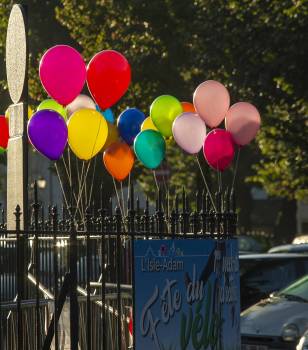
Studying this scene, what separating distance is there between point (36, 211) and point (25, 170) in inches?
106

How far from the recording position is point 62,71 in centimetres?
1104

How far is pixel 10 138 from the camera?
37.7 ft

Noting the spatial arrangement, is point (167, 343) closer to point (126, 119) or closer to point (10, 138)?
point (10, 138)

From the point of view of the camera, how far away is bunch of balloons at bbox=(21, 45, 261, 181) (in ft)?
36.3


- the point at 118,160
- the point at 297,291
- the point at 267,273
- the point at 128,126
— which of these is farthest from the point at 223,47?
the point at 118,160

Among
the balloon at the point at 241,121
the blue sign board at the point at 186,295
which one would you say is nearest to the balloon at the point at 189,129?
the balloon at the point at 241,121

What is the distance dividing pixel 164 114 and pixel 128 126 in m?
0.42

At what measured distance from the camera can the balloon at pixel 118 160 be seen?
12.6 metres

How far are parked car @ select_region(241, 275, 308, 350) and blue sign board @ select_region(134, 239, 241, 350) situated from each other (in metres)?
2.62

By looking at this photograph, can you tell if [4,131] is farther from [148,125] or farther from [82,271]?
[82,271]

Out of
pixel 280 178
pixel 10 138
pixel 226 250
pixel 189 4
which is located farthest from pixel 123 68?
pixel 280 178

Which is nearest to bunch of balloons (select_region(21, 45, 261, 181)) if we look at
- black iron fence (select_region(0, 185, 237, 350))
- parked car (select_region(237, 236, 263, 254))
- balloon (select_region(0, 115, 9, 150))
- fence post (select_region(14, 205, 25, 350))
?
balloon (select_region(0, 115, 9, 150))

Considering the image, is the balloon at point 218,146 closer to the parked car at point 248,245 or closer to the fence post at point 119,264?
the fence post at point 119,264

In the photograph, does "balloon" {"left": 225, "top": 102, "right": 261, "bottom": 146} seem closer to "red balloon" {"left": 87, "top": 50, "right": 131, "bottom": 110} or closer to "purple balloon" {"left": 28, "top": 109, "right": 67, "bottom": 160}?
"red balloon" {"left": 87, "top": 50, "right": 131, "bottom": 110}
